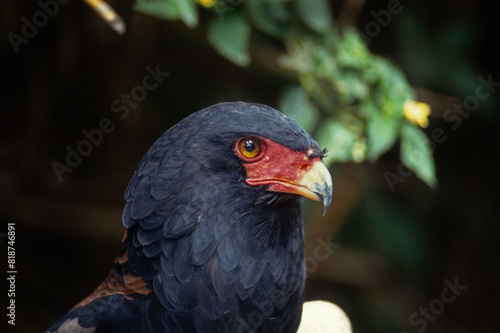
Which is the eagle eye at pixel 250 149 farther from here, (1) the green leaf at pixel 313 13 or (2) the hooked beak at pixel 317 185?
(1) the green leaf at pixel 313 13

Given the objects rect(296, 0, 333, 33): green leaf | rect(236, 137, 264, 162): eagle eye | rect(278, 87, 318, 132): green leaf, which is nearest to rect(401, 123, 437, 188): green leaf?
rect(278, 87, 318, 132): green leaf

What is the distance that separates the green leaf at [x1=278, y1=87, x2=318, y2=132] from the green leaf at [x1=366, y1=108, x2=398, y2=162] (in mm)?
328

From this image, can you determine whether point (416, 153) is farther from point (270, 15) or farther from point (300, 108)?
point (270, 15)

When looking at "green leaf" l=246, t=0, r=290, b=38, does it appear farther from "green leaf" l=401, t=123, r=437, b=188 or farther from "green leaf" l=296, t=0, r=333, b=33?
"green leaf" l=401, t=123, r=437, b=188

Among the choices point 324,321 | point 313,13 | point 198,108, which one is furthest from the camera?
point 198,108

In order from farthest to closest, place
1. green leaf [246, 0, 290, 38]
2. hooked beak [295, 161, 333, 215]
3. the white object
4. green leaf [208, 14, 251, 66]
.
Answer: green leaf [246, 0, 290, 38]
green leaf [208, 14, 251, 66]
the white object
hooked beak [295, 161, 333, 215]

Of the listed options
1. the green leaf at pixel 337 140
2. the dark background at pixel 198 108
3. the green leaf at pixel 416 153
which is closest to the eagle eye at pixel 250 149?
the green leaf at pixel 337 140

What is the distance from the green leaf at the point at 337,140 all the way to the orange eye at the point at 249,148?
1.18 meters

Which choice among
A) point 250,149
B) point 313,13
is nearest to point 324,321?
point 250,149

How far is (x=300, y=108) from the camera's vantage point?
11.8 feet

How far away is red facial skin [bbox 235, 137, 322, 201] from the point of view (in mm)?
2346

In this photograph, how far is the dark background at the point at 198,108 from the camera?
4668 mm

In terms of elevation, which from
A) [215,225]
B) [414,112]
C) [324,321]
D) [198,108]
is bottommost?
[324,321]

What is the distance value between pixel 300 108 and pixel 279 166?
4.30 feet
